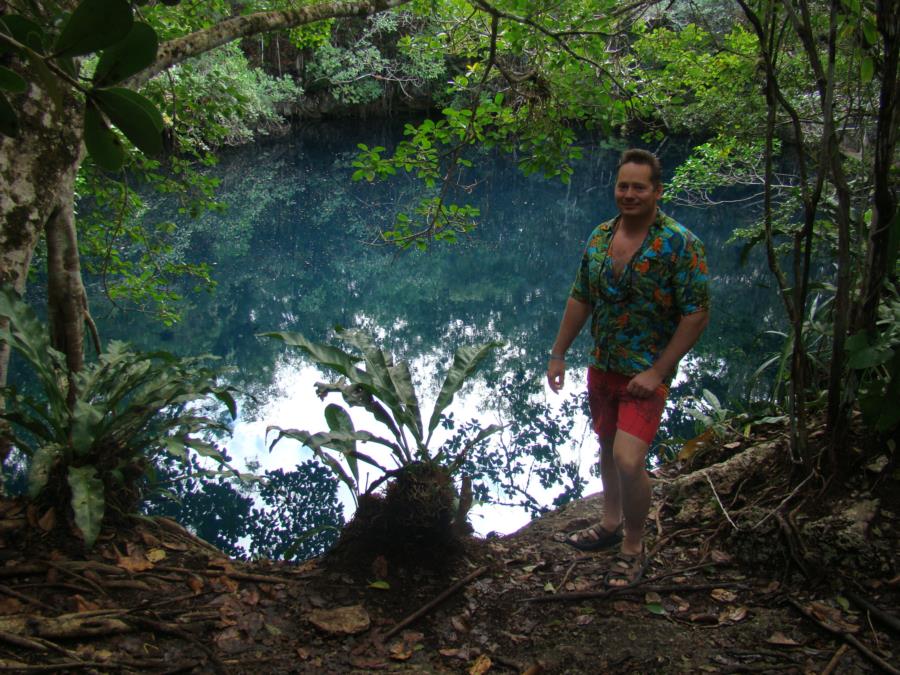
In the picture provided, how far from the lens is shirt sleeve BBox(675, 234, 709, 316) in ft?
7.29

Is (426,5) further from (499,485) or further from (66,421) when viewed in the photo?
(499,485)

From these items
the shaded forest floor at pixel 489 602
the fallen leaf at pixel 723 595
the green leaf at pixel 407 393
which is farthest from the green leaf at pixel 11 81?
the fallen leaf at pixel 723 595

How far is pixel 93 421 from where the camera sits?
7.75ft

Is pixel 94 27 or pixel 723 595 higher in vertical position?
pixel 94 27

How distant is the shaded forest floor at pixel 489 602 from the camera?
1870 millimetres

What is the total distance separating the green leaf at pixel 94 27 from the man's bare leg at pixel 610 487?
2185 mm

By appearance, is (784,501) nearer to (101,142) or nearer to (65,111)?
(101,142)

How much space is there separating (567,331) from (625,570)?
0.94 metres

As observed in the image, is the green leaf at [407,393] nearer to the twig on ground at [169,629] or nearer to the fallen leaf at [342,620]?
the fallen leaf at [342,620]

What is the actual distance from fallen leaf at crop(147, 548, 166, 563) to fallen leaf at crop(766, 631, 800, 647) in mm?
1986

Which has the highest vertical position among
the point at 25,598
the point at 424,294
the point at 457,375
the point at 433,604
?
the point at 424,294

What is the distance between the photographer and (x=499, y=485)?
5281mm

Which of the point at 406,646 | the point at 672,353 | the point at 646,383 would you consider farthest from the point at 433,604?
the point at 672,353

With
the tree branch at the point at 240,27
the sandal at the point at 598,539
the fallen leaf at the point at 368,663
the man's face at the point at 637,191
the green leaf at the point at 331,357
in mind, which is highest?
the tree branch at the point at 240,27
